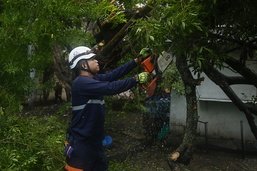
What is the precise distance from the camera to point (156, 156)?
8359 millimetres

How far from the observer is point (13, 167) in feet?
15.4

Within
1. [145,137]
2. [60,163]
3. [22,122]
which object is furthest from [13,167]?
[145,137]

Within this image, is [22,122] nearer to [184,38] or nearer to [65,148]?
[65,148]

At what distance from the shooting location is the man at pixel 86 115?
4664mm

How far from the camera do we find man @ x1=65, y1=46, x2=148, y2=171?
466 cm

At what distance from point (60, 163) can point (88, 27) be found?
2381 millimetres

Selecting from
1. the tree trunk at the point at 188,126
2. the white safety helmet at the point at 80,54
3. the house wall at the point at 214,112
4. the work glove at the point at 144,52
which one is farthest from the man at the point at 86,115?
the house wall at the point at 214,112

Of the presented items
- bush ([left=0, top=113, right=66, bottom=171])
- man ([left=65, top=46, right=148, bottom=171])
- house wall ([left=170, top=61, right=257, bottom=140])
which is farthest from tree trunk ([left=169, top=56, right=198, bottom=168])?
house wall ([left=170, top=61, right=257, bottom=140])

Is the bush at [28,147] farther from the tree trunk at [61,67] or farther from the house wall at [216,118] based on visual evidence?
the house wall at [216,118]

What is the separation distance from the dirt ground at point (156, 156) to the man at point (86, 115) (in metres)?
2.99

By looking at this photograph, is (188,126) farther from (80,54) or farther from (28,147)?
(28,147)

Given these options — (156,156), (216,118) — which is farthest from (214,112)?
(156,156)

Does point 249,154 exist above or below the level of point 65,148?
below

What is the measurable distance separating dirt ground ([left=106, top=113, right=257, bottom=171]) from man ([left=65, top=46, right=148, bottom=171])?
299cm
